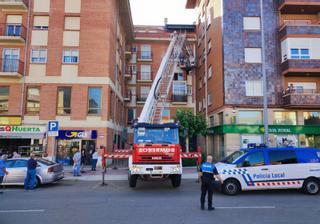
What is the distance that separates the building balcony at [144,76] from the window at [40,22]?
15166mm

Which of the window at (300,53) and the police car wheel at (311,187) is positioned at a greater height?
the window at (300,53)

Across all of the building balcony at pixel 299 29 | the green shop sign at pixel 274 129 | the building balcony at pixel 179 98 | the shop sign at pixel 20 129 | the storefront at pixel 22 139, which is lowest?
the storefront at pixel 22 139

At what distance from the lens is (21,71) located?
21.6 metres

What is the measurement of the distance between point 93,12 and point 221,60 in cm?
1225

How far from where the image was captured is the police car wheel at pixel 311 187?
10555 mm

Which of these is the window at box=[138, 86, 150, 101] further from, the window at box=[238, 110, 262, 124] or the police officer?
the police officer

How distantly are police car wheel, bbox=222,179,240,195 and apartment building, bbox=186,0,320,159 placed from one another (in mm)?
11190

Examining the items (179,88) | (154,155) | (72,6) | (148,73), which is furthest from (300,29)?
(72,6)

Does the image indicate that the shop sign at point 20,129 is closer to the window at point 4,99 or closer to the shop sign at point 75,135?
the window at point 4,99

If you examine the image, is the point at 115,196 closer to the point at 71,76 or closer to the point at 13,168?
the point at 13,168

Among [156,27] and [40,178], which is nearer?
[40,178]

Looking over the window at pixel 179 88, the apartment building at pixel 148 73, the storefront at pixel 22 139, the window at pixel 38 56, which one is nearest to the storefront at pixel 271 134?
the apartment building at pixel 148 73

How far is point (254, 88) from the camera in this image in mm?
22562

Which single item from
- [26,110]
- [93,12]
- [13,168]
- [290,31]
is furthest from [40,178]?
[290,31]
